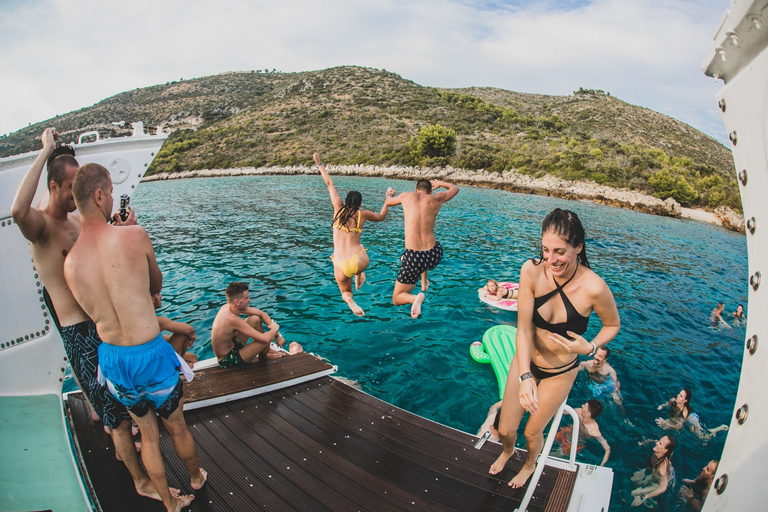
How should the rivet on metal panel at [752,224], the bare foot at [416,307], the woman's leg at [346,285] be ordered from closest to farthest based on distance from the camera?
the rivet on metal panel at [752,224], the bare foot at [416,307], the woman's leg at [346,285]

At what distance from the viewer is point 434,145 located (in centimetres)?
5622

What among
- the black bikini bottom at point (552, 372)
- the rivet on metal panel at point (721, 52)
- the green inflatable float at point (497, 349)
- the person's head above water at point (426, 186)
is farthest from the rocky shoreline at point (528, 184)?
the rivet on metal panel at point (721, 52)

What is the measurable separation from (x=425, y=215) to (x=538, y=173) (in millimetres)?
45058

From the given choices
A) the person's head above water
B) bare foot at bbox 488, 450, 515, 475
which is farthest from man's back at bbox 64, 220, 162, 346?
the person's head above water

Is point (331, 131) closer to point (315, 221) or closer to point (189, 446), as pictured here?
point (315, 221)

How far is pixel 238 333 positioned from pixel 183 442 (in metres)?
2.88

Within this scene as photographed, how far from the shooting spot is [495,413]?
Result: 7277 mm

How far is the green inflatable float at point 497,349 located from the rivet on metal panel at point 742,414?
7223 mm

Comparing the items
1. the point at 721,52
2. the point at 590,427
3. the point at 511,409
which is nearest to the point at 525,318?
the point at 511,409

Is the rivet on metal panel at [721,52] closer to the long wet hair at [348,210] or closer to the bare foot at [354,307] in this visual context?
the long wet hair at [348,210]

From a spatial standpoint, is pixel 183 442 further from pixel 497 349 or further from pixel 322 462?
pixel 497 349

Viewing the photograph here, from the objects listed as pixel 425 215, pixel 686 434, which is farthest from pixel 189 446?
pixel 686 434

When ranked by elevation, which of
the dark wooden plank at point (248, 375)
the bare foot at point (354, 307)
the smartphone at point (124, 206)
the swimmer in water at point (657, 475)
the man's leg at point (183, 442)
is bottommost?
the swimmer in water at point (657, 475)

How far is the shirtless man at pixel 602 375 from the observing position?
8536 mm
